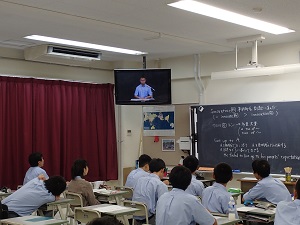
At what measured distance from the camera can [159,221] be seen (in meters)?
3.81

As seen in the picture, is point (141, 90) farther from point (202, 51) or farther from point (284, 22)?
point (284, 22)

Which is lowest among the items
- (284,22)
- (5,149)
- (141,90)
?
(5,149)

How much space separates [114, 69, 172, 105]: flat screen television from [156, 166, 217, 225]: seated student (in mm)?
4364

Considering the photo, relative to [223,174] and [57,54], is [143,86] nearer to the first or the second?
[57,54]

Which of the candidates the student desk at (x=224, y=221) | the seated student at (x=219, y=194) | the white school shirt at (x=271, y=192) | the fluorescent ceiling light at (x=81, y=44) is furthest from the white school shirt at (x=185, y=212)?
the fluorescent ceiling light at (x=81, y=44)

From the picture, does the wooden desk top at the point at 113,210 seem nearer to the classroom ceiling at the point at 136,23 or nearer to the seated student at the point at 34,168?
the classroom ceiling at the point at 136,23

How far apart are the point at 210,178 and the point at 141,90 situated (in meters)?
2.19

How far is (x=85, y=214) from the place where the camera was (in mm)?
4758

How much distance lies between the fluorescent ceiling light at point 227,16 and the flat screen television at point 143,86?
2.14 m

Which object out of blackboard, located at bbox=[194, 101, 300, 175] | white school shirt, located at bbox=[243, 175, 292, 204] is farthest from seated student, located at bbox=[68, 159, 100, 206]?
blackboard, located at bbox=[194, 101, 300, 175]

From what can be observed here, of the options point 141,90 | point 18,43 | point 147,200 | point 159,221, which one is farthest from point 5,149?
point 159,221

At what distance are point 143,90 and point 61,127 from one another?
5.65ft

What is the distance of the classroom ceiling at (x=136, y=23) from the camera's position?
16.8ft

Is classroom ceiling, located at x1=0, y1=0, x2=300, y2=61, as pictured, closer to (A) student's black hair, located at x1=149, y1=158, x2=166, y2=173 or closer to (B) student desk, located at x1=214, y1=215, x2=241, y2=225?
(A) student's black hair, located at x1=149, y1=158, x2=166, y2=173
